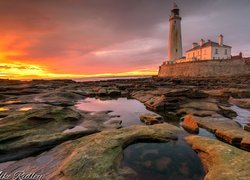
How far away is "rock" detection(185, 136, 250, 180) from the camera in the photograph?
5.91m

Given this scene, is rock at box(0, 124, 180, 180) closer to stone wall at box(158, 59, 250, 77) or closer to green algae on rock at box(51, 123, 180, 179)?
green algae on rock at box(51, 123, 180, 179)

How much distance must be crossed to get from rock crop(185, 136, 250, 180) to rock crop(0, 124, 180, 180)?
240 cm

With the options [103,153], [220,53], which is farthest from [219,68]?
[103,153]

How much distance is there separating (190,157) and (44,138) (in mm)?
8126

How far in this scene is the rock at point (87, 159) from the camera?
6.34 meters

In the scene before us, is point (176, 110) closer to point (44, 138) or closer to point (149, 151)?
point (149, 151)

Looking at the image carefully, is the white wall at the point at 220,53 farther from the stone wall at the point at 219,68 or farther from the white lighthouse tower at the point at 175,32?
the white lighthouse tower at the point at 175,32

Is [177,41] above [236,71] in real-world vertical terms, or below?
above

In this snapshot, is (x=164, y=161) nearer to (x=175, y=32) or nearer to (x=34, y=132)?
(x=34, y=132)

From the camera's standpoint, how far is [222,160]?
6984 millimetres

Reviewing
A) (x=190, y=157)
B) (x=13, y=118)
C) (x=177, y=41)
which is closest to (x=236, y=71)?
(x=177, y=41)

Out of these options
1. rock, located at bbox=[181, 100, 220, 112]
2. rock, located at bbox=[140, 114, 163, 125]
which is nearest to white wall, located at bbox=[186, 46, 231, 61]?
rock, located at bbox=[181, 100, 220, 112]

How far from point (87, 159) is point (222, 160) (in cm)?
567

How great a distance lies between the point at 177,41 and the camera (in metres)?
78.5
